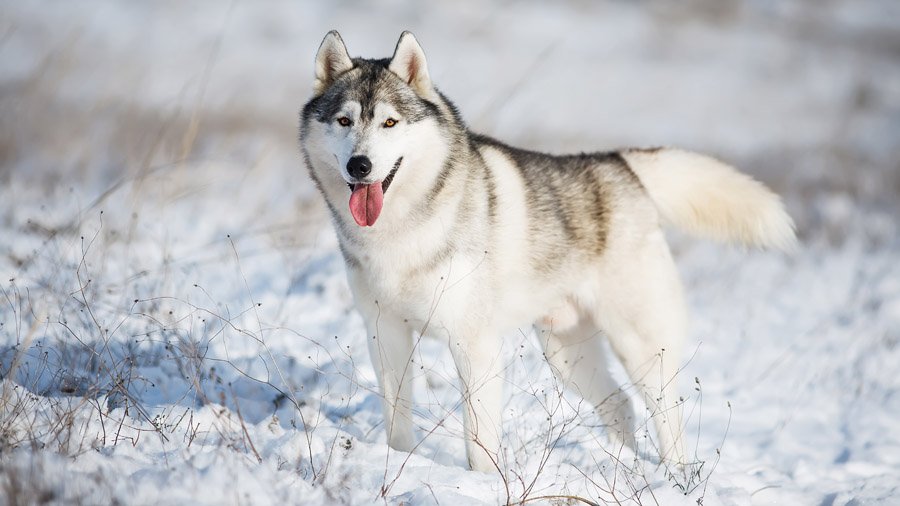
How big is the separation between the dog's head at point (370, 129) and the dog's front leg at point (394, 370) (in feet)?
1.77

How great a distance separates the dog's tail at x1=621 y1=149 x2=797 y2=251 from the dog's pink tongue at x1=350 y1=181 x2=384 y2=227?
172 centimetres

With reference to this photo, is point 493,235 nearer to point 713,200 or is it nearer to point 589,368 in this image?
point 589,368

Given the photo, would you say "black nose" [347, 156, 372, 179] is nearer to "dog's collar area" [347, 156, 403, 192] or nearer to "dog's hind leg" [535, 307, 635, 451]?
"dog's collar area" [347, 156, 403, 192]

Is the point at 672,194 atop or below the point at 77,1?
below

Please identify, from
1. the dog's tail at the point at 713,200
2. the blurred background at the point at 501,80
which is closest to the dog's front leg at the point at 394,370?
the dog's tail at the point at 713,200

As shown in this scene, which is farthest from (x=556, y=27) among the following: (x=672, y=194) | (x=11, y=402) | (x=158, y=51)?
(x=11, y=402)

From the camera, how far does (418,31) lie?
92.6 feet

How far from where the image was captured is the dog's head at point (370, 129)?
3.04 m

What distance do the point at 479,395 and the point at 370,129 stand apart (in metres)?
1.31

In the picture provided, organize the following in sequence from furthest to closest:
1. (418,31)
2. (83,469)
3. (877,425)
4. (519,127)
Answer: (418,31) → (519,127) → (877,425) → (83,469)

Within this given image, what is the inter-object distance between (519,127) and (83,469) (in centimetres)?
1232

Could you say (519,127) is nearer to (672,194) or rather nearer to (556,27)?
(672,194)

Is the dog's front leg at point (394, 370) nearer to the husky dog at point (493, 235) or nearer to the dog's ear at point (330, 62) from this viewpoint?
the husky dog at point (493, 235)

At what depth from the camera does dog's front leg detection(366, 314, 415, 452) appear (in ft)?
10.8
